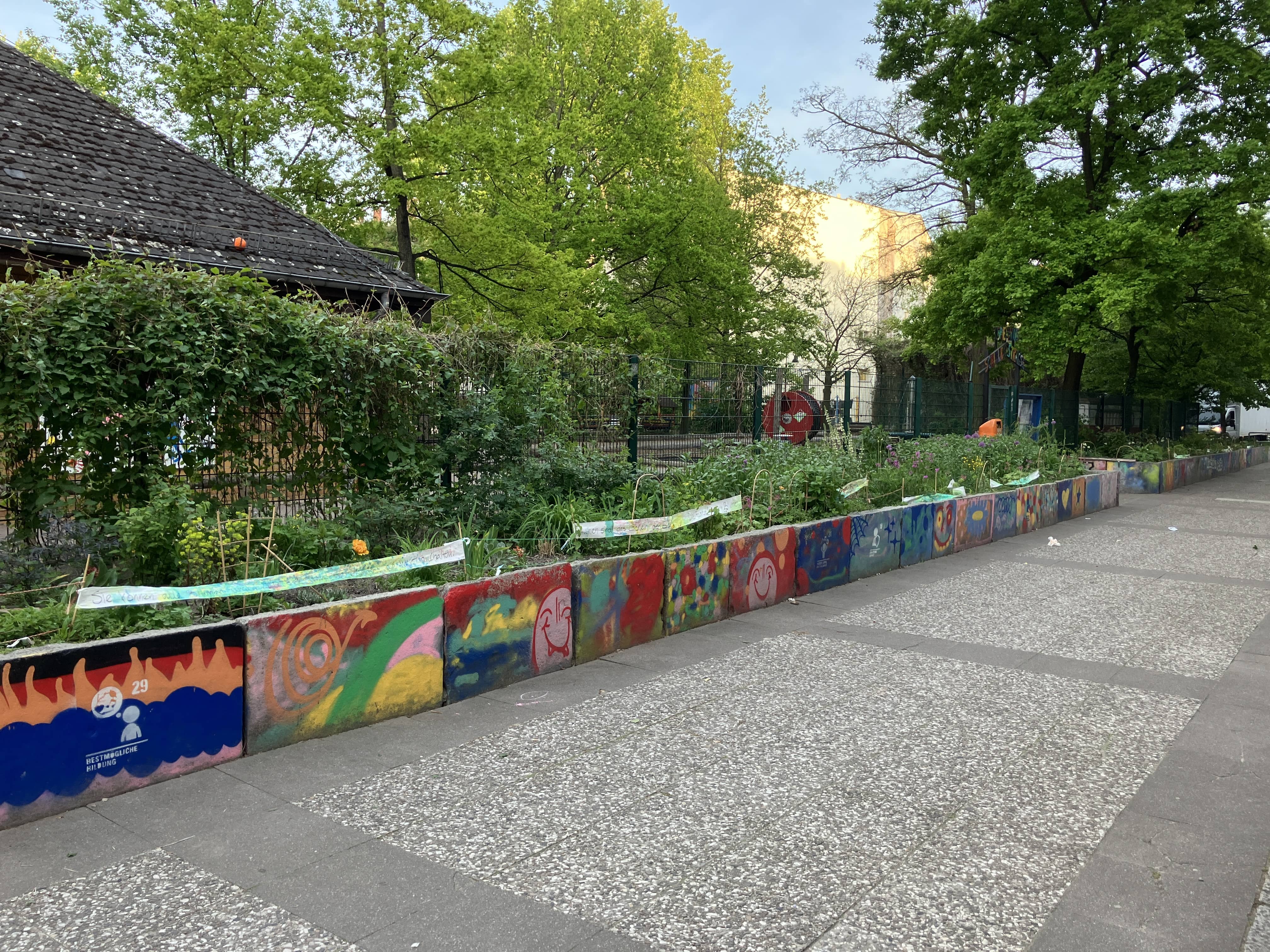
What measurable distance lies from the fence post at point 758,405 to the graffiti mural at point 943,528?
7.19 ft

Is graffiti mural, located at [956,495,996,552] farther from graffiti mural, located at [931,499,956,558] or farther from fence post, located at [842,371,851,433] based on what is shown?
fence post, located at [842,371,851,433]

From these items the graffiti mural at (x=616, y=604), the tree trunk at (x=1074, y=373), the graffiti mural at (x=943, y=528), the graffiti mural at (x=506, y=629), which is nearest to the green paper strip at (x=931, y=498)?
the graffiti mural at (x=943, y=528)

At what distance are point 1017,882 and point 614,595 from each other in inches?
133

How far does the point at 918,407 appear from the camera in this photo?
1697cm

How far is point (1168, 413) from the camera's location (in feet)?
92.2

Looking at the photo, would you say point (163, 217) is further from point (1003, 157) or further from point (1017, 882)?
point (1003, 157)

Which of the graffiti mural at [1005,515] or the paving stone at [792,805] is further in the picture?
the graffiti mural at [1005,515]

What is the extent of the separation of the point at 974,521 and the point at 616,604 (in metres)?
6.92

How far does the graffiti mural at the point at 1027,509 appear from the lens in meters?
12.8

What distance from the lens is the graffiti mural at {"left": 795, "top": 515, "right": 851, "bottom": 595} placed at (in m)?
A: 8.20

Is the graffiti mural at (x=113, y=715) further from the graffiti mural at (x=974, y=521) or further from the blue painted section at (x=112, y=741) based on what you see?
the graffiti mural at (x=974, y=521)

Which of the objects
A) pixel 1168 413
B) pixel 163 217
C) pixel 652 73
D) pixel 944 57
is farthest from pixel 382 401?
pixel 1168 413

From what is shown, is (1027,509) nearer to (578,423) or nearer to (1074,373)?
(578,423)

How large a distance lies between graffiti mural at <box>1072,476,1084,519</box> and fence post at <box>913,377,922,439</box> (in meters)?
2.77
